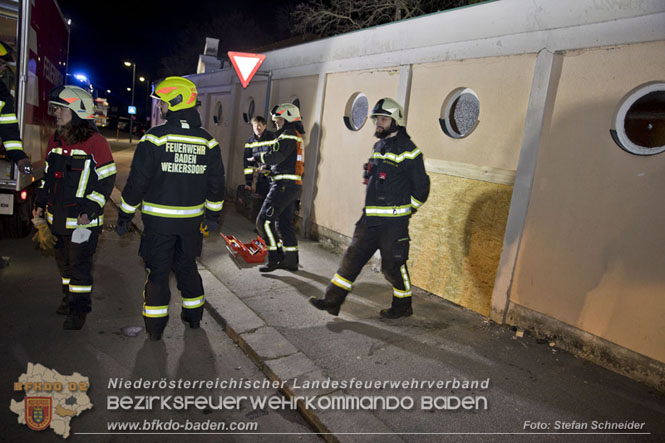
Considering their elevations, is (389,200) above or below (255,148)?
below

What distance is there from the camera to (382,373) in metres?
3.63

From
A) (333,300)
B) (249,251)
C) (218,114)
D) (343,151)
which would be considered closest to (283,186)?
(249,251)

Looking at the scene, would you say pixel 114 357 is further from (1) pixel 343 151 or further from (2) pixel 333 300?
(1) pixel 343 151

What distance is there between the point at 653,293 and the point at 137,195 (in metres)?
4.40

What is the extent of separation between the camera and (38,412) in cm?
290

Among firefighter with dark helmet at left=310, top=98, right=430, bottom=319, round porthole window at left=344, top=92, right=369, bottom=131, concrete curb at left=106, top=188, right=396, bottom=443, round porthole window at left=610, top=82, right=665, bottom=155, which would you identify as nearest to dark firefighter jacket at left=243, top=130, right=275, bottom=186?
round porthole window at left=344, top=92, right=369, bottom=131

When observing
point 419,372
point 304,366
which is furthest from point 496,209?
point 304,366

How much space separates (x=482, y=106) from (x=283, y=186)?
9.05ft

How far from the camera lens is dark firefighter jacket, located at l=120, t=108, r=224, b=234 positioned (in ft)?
11.8

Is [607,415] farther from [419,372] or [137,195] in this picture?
[137,195]

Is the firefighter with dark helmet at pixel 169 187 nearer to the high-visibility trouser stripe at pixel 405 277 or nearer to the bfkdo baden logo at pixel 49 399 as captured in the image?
the bfkdo baden logo at pixel 49 399

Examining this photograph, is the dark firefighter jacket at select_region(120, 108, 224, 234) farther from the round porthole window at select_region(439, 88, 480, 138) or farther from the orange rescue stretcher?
the round porthole window at select_region(439, 88, 480, 138)

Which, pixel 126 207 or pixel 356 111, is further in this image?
pixel 356 111

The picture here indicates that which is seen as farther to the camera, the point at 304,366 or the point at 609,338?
the point at 609,338
